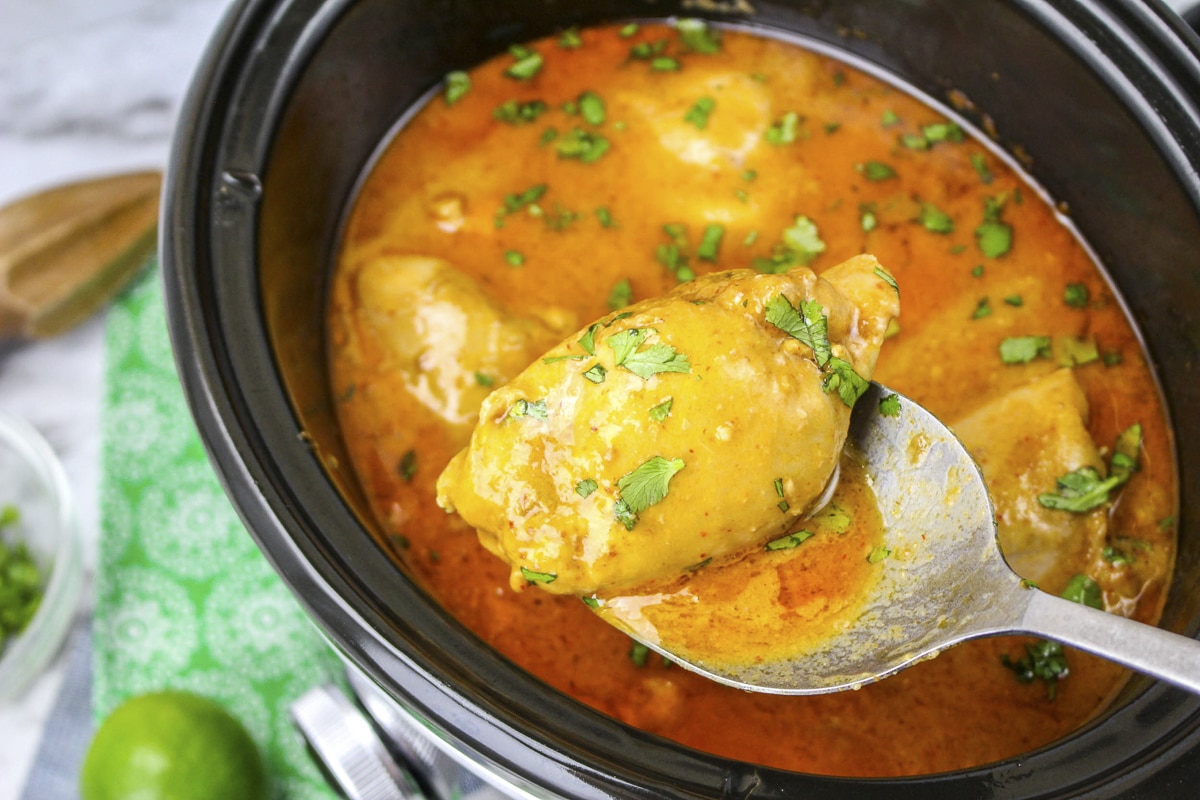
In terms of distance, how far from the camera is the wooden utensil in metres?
2.61

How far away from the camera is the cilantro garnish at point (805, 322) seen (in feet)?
4.93

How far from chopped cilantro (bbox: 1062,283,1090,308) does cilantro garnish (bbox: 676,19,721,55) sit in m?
0.93

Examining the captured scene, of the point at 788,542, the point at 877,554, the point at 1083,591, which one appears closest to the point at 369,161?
the point at 788,542

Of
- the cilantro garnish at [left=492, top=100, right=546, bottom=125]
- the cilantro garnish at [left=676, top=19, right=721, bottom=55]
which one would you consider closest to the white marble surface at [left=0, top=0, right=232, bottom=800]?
the cilantro garnish at [left=492, top=100, right=546, bottom=125]

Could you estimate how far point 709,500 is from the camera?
1.48 metres

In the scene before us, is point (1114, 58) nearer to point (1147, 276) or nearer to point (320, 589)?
point (1147, 276)

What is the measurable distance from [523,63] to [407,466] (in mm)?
970

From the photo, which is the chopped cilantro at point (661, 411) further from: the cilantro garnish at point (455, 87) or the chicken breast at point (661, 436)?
the cilantro garnish at point (455, 87)

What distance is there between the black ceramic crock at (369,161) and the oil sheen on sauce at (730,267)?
7 cm

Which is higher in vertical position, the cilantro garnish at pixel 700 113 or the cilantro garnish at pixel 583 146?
the cilantro garnish at pixel 700 113

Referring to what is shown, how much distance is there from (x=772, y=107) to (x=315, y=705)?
1.55 metres

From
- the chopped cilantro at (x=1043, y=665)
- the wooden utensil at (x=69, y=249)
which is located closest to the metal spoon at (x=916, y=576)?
the chopped cilantro at (x=1043, y=665)

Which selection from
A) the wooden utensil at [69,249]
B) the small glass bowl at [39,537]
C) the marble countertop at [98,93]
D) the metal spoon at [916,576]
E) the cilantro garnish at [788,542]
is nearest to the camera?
the metal spoon at [916,576]

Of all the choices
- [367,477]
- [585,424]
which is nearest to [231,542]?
[367,477]
